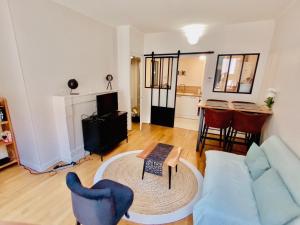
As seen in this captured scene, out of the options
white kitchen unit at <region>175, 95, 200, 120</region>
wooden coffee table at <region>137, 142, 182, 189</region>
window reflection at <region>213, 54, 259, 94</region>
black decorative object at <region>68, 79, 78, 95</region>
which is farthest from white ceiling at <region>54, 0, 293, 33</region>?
white kitchen unit at <region>175, 95, 200, 120</region>

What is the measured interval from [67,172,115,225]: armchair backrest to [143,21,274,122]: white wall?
12.0 feet

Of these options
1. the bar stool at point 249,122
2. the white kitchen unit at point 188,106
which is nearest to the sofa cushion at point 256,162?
the bar stool at point 249,122

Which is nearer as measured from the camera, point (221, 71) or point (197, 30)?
point (197, 30)

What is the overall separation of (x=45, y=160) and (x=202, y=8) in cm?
369

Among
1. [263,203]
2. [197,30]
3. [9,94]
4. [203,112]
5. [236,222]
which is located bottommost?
[236,222]

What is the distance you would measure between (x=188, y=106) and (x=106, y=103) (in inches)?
131

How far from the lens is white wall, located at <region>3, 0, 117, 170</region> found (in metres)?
2.18

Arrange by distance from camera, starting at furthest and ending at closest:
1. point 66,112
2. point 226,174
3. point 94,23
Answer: point 94,23
point 66,112
point 226,174

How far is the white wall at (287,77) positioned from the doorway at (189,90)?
2.52 metres

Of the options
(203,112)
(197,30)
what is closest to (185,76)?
(197,30)

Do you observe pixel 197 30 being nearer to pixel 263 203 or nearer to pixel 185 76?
pixel 185 76

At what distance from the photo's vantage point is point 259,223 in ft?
4.34

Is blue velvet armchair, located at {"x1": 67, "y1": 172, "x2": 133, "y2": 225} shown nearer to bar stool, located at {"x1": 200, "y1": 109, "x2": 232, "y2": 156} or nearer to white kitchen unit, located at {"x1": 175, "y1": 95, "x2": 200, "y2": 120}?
bar stool, located at {"x1": 200, "y1": 109, "x2": 232, "y2": 156}

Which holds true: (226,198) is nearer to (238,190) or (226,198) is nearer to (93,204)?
(238,190)
